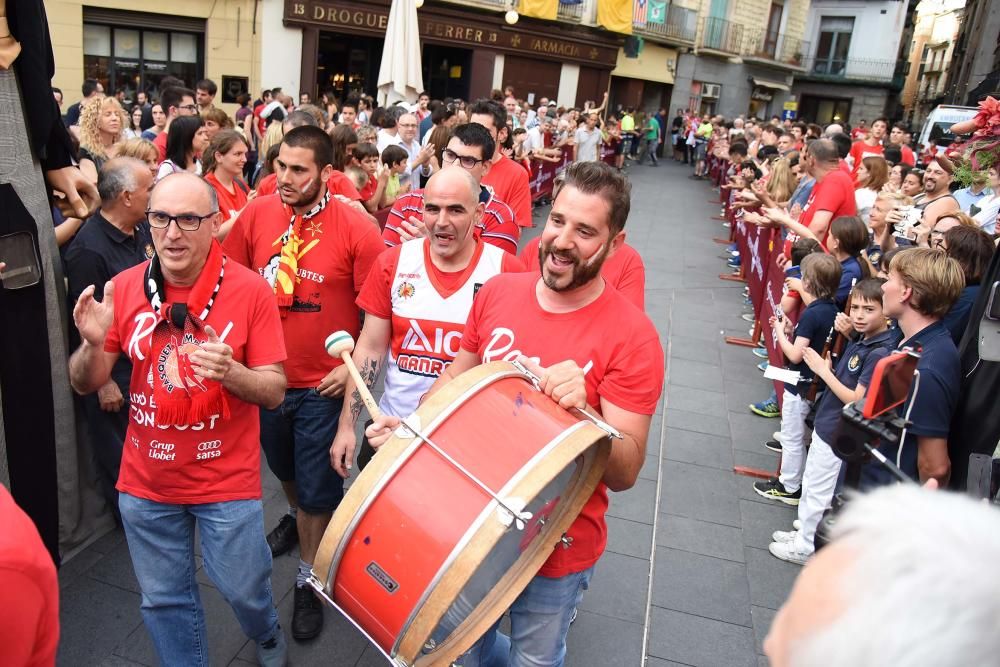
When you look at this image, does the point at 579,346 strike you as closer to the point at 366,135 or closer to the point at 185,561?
the point at 185,561

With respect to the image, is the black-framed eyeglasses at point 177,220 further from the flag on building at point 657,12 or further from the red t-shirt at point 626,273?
the flag on building at point 657,12

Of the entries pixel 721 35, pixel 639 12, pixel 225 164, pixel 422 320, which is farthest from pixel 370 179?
pixel 721 35

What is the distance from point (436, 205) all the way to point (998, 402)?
7.88 ft

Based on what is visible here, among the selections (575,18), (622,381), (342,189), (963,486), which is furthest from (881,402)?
(575,18)

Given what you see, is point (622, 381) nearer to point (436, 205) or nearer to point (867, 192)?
point (436, 205)

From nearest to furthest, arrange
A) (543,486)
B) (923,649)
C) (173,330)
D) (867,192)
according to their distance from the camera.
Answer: (923,649) → (543,486) → (173,330) → (867,192)

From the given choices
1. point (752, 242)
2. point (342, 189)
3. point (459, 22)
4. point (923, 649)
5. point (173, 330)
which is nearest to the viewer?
point (923, 649)

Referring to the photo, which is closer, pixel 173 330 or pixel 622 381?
pixel 622 381

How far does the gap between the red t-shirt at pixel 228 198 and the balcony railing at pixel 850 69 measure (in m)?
43.6

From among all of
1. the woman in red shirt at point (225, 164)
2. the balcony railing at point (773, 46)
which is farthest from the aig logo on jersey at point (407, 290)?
the balcony railing at point (773, 46)

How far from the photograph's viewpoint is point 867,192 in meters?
8.30

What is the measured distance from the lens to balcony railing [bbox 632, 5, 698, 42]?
1272 inches

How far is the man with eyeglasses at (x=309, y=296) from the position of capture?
148 inches

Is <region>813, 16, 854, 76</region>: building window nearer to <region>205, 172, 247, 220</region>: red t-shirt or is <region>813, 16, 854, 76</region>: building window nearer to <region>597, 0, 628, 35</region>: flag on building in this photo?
<region>597, 0, 628, 35</region>: flag on building
